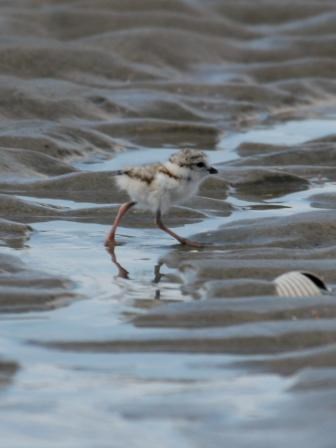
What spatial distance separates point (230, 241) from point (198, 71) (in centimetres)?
688

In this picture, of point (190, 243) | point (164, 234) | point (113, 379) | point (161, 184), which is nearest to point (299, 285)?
point (113, 379)

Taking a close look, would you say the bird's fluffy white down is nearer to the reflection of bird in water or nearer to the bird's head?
the bird's head

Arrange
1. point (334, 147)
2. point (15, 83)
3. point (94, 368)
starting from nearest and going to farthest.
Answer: point (94, 368) → point (334, 147) → point (15, 83)

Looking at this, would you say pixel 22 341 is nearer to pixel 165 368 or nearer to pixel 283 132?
pixel 165 368

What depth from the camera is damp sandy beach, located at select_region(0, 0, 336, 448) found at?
4.83 m

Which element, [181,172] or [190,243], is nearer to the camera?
[190,243]

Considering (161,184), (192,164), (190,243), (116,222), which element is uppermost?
(192,164)

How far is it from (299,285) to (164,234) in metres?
2.16

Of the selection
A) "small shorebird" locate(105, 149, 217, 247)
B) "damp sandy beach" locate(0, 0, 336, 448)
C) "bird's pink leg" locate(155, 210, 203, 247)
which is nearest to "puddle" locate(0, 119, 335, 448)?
"damp sandy beach" locate(0, 0, 336, 448)

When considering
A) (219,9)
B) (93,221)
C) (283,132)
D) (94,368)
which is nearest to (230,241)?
(93,221)

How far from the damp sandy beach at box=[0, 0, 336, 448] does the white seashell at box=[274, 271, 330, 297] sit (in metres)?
0.09

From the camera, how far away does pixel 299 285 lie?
6.25 meters

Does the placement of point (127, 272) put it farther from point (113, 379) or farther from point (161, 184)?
point (113, 379)

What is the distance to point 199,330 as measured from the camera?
18.7 feet
